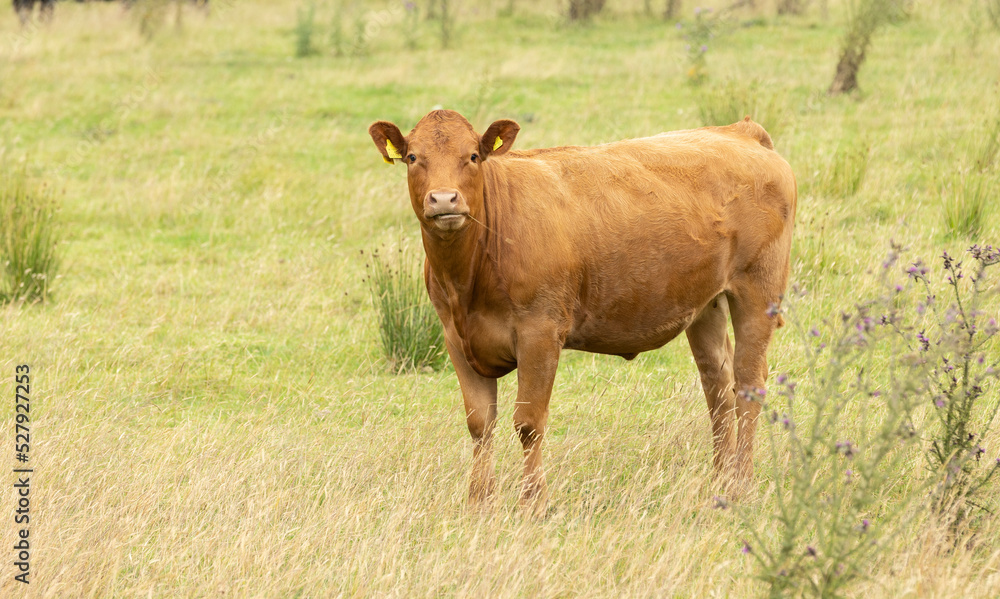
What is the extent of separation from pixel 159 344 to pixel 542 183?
3.62m

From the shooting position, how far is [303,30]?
18500 mm

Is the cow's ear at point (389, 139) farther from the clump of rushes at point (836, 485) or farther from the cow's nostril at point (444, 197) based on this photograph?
the clump of rushes at point (836, 485)

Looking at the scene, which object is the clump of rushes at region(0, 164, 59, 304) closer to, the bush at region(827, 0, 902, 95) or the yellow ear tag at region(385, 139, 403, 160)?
the yellow ear tag at region(385, 139, 403, 160)

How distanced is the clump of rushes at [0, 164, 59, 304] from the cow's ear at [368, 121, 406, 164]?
436cm

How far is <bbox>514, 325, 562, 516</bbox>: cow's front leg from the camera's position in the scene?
14.1ft

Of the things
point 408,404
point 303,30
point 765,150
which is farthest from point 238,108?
point 765,150

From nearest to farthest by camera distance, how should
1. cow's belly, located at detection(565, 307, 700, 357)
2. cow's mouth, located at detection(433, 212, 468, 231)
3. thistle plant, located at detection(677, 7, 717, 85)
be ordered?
1. cow's mouth, located at detection(433, 212, 468, 231)
2. cow's belly, located at detection(565, 307, 700, 357)
3. thistle plant, located at detection(677, 7, 717, 85)

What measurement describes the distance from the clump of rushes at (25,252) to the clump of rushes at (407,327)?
9.27 feet

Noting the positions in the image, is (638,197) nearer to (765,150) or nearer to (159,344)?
(765,150)

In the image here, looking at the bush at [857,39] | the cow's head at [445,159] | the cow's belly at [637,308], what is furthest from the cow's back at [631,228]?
the bush at [857,39]

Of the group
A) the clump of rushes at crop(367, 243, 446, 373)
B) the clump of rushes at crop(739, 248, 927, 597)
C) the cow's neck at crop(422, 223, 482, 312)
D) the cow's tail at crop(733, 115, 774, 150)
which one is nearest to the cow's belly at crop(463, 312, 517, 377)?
the cow's neck at crop(422, 223, 482, 312)

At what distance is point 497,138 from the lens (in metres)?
4.30

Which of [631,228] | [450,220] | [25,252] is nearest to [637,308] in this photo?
[631,228]

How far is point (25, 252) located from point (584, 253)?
524 centimetres
